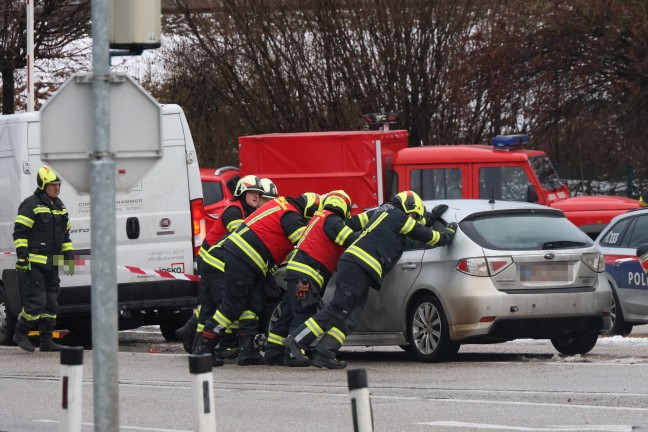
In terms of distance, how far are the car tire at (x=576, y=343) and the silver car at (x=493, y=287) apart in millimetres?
33

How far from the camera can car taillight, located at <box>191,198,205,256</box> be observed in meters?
15.8

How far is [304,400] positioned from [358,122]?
20353 mm

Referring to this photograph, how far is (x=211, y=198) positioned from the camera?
74.2ft

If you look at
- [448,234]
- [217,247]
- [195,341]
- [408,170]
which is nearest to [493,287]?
[448,234]

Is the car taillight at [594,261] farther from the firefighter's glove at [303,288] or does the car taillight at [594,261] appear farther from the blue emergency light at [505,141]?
the blue emergency light at [505,141]

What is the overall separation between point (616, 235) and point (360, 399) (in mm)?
10635

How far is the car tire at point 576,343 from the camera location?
44.2ft

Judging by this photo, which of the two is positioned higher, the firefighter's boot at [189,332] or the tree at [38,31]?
the tree at [38,31]

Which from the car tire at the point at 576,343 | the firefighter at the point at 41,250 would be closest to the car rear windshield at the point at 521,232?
the car tire at the point at 576,343

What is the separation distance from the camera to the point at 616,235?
1644 centimetres

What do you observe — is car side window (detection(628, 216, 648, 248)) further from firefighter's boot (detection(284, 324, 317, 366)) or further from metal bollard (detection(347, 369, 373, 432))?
metal bollard (detection(347, 369, 373, 432))

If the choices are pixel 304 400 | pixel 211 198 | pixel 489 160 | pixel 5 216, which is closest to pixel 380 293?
pixel 304 400

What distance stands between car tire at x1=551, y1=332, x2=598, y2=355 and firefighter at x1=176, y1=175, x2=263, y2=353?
3085 mm

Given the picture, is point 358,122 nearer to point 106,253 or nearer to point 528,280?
point 528,280
